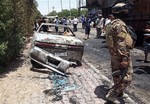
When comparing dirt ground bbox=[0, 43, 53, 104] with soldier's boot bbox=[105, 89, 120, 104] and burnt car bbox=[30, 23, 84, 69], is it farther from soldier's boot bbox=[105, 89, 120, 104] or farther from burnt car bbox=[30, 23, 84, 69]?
soldier's boot bbox=[105, 89, 120, 104]

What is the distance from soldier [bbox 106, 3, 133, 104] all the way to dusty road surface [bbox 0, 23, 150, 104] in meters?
0.45

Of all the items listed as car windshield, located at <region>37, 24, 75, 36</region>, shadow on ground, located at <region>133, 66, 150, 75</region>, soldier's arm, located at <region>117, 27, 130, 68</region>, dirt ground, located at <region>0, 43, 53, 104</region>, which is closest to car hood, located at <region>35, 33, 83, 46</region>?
dirt ground, located at <region>0, 43, 53, 104</region>

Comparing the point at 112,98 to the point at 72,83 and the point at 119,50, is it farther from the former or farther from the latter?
the point at 72,83

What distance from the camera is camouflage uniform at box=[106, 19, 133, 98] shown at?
6.87m

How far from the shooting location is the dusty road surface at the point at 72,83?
7613mm

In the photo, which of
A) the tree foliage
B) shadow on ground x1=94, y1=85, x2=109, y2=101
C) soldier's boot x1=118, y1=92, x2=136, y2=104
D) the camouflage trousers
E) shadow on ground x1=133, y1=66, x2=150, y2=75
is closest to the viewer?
the camouflage trousers

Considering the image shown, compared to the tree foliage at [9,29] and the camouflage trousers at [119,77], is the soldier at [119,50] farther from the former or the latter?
the tree foliage at [9,29]

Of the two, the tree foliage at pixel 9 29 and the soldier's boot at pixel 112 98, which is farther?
the tree foliage at pixel 9 29

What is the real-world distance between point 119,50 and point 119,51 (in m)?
0.02

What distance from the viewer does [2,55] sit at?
10.4m

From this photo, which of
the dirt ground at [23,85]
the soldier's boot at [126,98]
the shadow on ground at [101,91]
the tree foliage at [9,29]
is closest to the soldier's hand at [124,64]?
the soldier's boot at [126,98]

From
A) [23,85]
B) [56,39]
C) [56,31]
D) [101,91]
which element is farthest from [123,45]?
[56,31]

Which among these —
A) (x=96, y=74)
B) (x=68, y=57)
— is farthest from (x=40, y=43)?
(x=96, y=74)

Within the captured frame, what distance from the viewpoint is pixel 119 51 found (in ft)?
22.6
